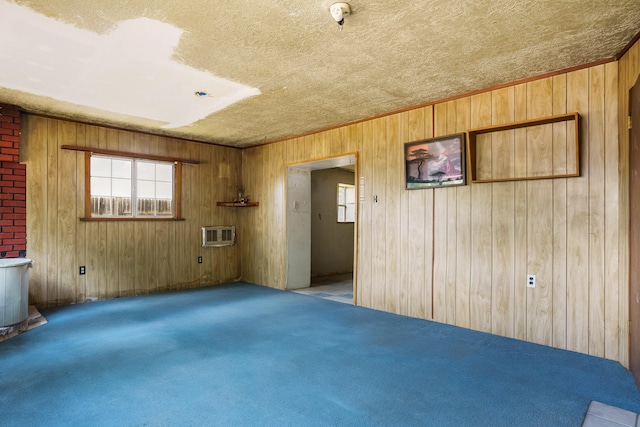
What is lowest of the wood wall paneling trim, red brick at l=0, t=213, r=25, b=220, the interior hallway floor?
the interior hallway floor

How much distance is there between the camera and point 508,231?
145 inches

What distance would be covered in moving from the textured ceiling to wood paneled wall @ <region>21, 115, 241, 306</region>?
74 cm

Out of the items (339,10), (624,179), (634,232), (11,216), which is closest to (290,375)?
(339,10)

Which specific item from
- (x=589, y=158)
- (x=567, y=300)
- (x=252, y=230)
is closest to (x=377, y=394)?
(x=567, y=300)

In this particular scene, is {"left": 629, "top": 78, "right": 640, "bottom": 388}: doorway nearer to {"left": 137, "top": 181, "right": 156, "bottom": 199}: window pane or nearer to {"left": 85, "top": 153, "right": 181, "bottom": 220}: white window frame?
{"left": 85, "top": 153, "right": 181, "bottom": 220}: white window frame

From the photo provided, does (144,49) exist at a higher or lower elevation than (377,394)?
higher

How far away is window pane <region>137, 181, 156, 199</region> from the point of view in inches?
229

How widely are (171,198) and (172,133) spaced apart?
43.2 inches

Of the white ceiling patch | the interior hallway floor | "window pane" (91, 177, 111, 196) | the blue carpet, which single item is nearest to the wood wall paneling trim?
"window pane" (91, 177, 111, 196)

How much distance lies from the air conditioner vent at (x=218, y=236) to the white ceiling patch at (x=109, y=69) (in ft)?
7.87

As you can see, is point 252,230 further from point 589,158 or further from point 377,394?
point 589,158

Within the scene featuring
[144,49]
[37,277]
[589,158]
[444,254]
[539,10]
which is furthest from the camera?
[37,277]

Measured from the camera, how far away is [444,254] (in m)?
4.14

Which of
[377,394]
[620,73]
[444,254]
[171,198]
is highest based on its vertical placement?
[620,73]
